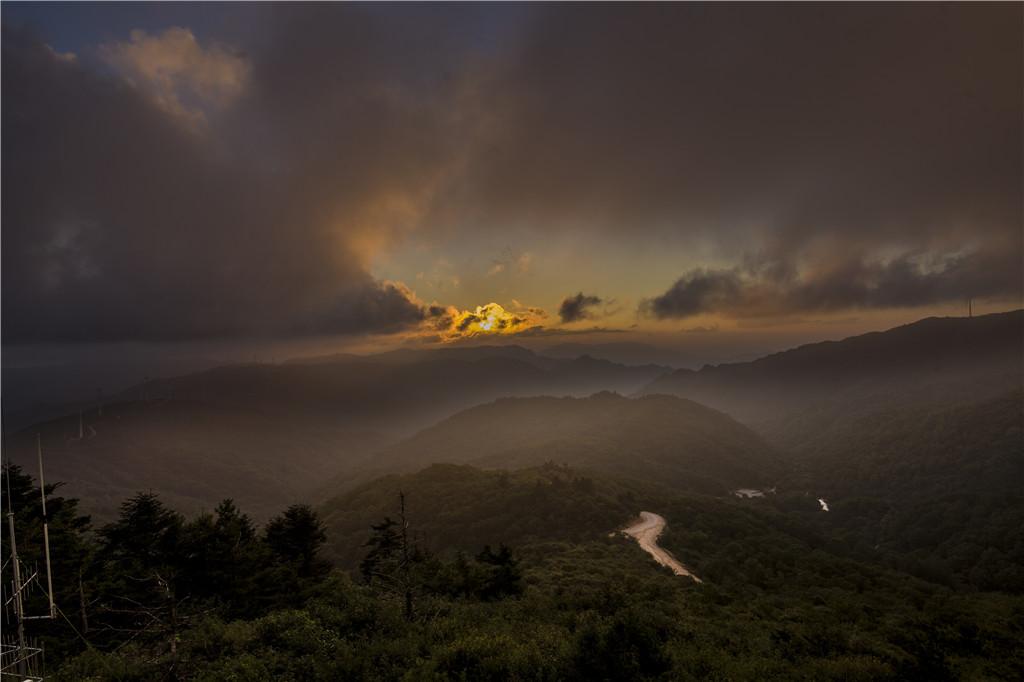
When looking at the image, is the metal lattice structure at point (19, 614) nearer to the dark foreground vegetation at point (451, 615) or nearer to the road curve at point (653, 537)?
the dark foreground vegetation at point (451, 615)

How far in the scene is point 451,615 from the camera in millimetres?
39562

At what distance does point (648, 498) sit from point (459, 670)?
408 feet

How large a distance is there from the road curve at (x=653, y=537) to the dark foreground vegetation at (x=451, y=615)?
387 centimetres

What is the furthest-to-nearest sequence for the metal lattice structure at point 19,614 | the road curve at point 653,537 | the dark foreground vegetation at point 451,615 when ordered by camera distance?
the road curve at point 653,537 < the dark foreground vegetation at point 451,615 < the metal lattice structure at point 19,614

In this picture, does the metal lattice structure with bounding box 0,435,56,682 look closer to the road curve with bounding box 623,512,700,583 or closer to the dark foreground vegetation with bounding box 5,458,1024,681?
the dark foreground vegetation with bounding box 5,458,1024,681

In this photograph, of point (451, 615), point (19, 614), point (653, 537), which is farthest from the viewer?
point (653, 537)

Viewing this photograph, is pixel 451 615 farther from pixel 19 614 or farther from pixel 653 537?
pixel 653 537

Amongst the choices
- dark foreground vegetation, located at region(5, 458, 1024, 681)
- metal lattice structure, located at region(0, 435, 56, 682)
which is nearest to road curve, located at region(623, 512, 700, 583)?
dark foreground vegetation, located at region(5, 458, 1024, 681)

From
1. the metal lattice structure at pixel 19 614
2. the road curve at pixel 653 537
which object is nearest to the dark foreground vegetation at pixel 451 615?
the metal lattice structure at pixel 19 614

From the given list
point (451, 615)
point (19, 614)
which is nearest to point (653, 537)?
point (451, 615)

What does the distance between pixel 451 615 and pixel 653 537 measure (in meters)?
77.1

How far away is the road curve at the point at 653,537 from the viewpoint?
277 feet

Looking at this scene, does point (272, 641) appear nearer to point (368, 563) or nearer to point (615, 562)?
point (368, 563)

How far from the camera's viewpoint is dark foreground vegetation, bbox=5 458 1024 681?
28.1 m
